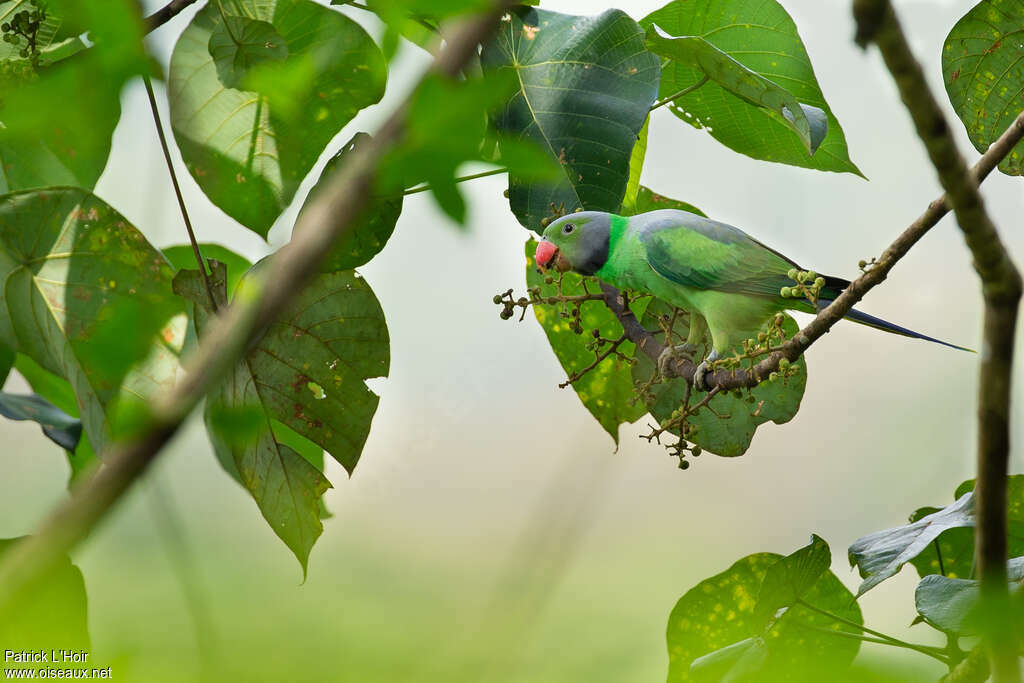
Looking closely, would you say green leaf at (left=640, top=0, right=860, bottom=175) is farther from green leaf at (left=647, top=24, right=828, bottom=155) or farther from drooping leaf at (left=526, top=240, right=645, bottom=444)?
drooping leaf at (left=526, top=240, right=645, bottom=444)

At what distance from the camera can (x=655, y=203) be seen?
4.38 ft

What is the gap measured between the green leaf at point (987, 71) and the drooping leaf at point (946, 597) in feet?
2.03

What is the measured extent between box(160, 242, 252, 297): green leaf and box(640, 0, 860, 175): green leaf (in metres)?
0.67

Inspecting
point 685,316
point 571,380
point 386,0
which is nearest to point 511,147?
point 386,0

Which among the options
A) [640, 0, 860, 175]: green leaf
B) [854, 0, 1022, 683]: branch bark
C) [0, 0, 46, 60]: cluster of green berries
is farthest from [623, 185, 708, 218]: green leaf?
[854, 0, 1022, 683]: branch bark

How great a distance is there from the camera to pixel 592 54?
97 centimetres

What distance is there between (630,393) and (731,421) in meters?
0.14

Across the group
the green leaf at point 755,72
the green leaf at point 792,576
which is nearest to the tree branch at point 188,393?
the green leaf at point 792,576

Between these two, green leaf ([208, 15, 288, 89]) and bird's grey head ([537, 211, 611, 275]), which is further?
bird's grey head ([537, 211, 611, 275])

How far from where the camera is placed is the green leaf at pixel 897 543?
2.89 feet

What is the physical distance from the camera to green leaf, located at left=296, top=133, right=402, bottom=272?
3.41 ft

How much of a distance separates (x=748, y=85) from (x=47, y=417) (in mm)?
896

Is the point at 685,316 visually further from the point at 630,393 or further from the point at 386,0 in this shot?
the point at 386,0

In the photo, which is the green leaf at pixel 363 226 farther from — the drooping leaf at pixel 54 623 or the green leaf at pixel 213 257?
the drooping leaf at pixel 54 623
